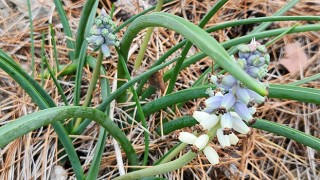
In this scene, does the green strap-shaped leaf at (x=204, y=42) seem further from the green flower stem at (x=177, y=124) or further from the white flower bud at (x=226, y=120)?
the green flower stem at (x=177, y=124)

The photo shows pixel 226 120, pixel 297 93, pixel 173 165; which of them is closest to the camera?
pixel 226 120

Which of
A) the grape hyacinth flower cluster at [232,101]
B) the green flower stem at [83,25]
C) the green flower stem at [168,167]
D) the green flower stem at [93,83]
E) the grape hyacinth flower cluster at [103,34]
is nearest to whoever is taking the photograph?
the grape hyacinth flower cluster at [232,101]

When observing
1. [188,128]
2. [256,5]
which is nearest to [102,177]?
[188,128]

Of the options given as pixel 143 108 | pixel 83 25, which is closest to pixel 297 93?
pixel 143 108

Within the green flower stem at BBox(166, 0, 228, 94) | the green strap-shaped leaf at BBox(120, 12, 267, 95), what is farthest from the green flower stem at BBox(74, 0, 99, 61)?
the green strap-shaped leaf at BBox(120, 12, 267, 95)

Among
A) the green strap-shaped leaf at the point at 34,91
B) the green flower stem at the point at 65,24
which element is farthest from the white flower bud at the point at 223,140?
the green flower stem at the point at 65,24

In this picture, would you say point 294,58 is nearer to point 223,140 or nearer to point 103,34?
point 103,34

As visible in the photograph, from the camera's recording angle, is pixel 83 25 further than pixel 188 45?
Yes

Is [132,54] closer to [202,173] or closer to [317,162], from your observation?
[202,173]
